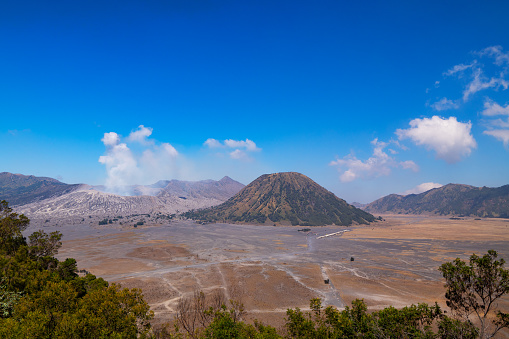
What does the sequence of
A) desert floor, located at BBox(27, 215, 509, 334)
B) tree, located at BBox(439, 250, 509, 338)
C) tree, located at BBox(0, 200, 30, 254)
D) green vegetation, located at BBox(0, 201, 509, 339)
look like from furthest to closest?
desert floor, located at BBox(27, 215, 509, 334)
tree, located at BBox(0, 200, 30, 254)
tree, located at BBox(439, 250, 509, 338)
green vegetation, located at BBox(0, 201, 509, 339)

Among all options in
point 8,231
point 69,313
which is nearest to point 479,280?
point 69,313

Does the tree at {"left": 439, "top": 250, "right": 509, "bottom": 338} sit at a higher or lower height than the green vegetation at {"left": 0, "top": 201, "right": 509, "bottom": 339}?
higher

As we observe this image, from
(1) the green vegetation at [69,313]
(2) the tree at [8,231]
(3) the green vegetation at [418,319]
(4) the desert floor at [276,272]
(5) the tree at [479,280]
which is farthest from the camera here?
(4) the desert floor at [276,272]

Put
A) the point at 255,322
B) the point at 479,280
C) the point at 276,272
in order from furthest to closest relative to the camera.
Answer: the point at 276,272
the point at 255,322
the point at 479,280

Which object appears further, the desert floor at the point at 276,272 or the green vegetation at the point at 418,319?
the desert floor at the point at 276,272

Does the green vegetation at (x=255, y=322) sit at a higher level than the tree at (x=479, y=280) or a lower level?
lower

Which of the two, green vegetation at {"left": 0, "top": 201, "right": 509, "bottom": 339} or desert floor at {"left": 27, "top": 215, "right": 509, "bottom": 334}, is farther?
desert floor at {"left": 27, "top": 215, "right": 509, "bottom": 334}

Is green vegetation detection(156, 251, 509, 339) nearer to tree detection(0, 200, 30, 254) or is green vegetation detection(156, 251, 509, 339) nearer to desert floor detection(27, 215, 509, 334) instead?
desert floor detection(27, 215, 509, 334)

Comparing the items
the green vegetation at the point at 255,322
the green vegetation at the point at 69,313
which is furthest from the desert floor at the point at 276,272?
the green vegetation at the point at 255,322

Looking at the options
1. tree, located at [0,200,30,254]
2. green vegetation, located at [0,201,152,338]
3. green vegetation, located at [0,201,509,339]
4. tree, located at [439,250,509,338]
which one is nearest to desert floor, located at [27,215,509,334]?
green vegetation, located at [0,201,152,338]

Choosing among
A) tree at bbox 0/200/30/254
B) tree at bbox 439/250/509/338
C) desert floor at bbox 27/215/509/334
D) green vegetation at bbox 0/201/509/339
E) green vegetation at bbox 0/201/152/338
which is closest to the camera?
green vegetation at bbox 0/201/152/338

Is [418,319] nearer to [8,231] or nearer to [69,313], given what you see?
[69,313]

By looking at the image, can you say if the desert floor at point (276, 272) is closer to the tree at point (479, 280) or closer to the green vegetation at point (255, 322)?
the green vegetation at point (255, 322)

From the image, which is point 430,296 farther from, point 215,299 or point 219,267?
point 219,267
